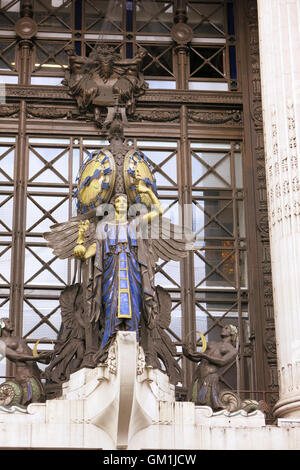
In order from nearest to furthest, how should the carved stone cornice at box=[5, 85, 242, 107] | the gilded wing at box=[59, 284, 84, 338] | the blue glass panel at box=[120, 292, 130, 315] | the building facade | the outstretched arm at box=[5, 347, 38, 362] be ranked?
the blue glass panel at box=[120, 292, 130, 315] → the outstretched arm at box=[5, 347, 38, 362] → the gilded wing at box=[59, 284, 84, 338] → the building facade → the carved stone cornice at box=[5, 85, 242, 107]

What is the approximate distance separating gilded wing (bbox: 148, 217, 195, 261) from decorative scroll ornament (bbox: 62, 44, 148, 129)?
4.70 meters

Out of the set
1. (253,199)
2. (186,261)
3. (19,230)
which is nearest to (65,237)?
(19,230)

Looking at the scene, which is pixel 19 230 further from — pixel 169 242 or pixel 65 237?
pixel 169 242

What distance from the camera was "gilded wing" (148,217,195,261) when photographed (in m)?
19.9

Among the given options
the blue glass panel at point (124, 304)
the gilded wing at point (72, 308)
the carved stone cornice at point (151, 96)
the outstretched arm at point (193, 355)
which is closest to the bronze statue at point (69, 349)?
the gilded wing at point (72, 308)

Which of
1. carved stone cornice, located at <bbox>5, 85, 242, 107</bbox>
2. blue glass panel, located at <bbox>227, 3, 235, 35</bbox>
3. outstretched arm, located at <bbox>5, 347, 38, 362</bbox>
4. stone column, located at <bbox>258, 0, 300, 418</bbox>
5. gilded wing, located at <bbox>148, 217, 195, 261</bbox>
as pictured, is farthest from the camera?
blue glass panel, located at <bbox>227, 3, 235, 35</bbox>

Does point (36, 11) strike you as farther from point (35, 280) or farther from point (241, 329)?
point (241, 329)

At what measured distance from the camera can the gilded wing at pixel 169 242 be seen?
19.9 meters

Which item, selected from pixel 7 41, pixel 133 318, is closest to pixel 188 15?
pixel 7 41

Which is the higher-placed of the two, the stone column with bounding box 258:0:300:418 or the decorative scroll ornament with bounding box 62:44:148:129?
the decorative scroll ornament with bounding box 62:44:148:129

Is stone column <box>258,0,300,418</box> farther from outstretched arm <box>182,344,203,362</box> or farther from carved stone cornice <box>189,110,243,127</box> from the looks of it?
carved stone cornice <box>189,110,243,127</box>

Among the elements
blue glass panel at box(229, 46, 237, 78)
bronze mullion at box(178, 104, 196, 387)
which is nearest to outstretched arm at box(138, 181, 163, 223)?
bronze mullion at box(178, 104, 196, 387)

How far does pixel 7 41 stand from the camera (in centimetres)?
2511

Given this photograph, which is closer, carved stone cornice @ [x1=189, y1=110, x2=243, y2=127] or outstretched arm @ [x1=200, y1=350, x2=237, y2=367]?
outstretched arm @ [x1=200, y1=350, x2=237, y2=367]
